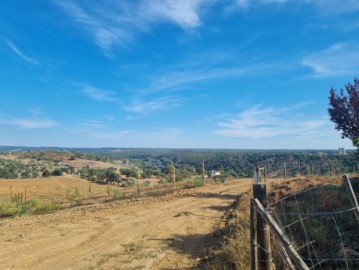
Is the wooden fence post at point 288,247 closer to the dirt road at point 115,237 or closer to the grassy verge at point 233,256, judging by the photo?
the grassy verge at point 233,256

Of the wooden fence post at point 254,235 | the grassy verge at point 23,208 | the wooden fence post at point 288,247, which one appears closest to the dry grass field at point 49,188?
the grassy verge at point 23,208

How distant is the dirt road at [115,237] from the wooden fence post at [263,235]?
3.77 meters

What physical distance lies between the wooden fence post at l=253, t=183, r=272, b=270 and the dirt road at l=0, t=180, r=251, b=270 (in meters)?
3.77

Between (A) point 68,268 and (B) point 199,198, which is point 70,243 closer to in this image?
(A) point 68,268

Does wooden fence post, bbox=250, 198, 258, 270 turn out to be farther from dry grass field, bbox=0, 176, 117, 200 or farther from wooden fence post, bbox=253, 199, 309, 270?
dry grass field, bbox=0, 176, 117, 200

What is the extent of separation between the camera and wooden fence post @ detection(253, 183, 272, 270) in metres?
4.96

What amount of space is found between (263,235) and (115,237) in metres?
7.45

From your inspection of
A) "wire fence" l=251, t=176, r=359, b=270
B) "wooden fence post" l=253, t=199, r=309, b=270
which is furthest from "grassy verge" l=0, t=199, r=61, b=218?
"wooden fence post" l=253, t=199, r=309, b=270

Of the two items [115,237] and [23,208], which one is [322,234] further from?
[23,208]

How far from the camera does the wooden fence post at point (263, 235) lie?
496 centimetres

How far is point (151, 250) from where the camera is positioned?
984cm

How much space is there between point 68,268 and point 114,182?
108 ft

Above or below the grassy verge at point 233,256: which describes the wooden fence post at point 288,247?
above

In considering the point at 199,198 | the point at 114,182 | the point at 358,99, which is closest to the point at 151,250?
the point at 199,198
